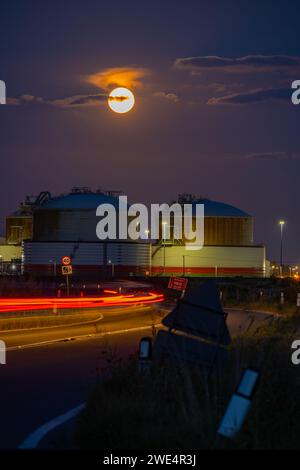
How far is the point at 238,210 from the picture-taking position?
10331cm

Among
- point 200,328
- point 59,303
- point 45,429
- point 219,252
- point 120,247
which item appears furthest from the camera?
point 219,252

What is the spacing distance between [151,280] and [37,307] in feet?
149

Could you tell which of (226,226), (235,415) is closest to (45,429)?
(235,415)

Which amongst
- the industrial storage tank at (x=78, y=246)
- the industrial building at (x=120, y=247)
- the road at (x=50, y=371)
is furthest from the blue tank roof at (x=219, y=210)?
the road at (x=50, y=371)

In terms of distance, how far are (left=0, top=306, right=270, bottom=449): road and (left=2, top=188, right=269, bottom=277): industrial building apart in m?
59.6

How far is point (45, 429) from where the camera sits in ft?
35.0

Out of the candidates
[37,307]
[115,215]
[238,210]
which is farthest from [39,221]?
[37,307]

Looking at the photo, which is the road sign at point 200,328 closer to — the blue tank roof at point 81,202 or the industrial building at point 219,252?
the blue tank roof at point 81,202

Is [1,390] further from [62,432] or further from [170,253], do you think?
[170,253]

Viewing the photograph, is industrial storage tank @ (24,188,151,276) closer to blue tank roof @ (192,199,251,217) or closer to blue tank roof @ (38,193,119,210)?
blue tank roof @ (38,193,119,210)

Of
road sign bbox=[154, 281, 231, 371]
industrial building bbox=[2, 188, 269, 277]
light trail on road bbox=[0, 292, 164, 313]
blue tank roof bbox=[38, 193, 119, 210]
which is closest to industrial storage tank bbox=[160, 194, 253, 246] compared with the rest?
industrial building bbox=[2, 188, 269, 277]

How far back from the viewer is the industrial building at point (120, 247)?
88.5m

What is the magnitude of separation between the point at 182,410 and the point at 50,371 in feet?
22.7

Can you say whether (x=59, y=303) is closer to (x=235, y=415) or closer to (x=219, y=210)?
(x=235, y=415)
